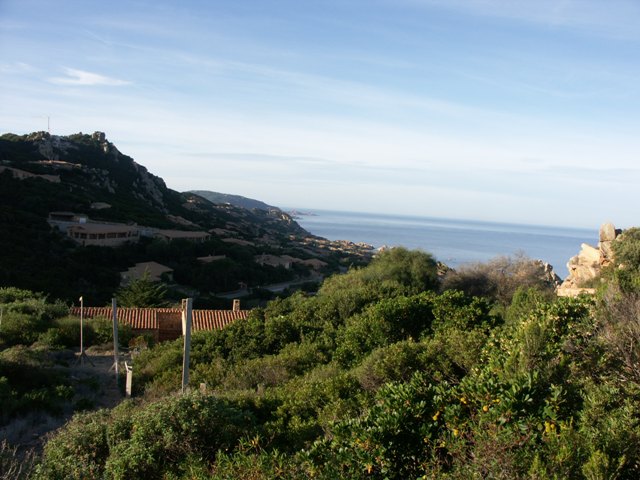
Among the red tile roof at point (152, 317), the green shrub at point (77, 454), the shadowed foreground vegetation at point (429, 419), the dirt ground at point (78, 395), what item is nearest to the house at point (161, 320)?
the red tile roof at point (152, 317)

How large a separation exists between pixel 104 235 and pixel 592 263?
38.2 metres

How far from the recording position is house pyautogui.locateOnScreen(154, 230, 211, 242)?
5231cm

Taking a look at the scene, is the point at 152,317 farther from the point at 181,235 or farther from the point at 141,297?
the point at 181,235

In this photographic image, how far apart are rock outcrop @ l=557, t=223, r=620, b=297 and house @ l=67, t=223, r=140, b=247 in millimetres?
36029

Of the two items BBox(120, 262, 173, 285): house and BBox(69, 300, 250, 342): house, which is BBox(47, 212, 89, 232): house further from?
BBox(69, 300, 250, 342): house

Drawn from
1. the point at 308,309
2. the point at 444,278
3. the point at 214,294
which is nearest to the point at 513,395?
the point at 308,309

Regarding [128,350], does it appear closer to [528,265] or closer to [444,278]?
[444,278]

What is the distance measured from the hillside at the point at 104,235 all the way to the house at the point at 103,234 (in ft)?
1.24

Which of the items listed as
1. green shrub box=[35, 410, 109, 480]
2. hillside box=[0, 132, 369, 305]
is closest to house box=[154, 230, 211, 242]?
hillside box=[0, 132, 369, 305]

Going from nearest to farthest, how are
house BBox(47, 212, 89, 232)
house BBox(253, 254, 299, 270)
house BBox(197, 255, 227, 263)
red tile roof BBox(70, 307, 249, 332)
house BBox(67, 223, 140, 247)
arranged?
red tile roof BBox(70, 307, 249, 332) < house BBox(67, 223, 140, 247) < house BBox(47, 212, 89, 232) < house BBox(197, 255, 227, 263) < house BBox(253, 254, 299, 270)

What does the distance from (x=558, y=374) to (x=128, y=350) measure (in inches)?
552

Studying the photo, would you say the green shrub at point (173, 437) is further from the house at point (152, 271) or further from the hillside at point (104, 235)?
the house at point (152, 271)

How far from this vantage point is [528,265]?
1103 inches

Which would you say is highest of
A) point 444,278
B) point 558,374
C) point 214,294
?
point 558,374
